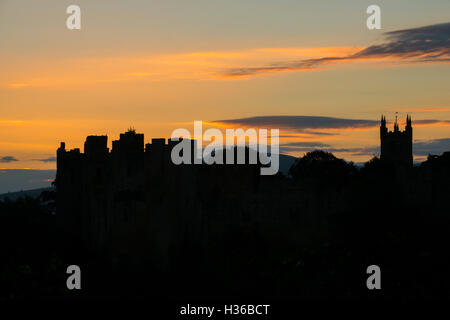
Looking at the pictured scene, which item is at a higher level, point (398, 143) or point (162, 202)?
point (398, 143)

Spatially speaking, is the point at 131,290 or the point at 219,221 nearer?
the point at 131,290

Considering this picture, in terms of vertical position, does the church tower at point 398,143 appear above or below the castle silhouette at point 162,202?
above

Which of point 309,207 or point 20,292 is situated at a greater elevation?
point 309,207

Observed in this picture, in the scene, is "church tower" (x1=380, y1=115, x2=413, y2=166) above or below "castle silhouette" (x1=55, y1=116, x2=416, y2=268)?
above

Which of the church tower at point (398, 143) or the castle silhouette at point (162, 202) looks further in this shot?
the church tower at point (398, 143)

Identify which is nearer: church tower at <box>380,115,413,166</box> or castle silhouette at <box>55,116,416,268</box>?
castle silhouette at <box>55,116,416,268</box>

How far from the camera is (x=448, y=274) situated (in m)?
72.5

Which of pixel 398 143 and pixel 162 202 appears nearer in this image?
pixel 162 202

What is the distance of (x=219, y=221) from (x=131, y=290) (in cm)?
935
